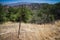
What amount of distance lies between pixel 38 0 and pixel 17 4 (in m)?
0.27

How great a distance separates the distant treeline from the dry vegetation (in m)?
0.06

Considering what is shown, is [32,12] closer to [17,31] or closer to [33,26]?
[33,26]

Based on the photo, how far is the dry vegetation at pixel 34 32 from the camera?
1.73 m

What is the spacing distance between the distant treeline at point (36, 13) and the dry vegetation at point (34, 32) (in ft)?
0.21

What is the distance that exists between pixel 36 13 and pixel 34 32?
239 mm

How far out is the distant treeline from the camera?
1758mm

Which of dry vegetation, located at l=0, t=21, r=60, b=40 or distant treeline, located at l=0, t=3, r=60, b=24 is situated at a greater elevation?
distant treeline, located at l=0, t=3, r=60, b=24

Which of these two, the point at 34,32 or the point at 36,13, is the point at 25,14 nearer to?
the point at 36,13

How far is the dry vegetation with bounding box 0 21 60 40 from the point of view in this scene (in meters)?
1.73

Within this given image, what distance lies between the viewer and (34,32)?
1.75 metres

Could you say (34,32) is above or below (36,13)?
below

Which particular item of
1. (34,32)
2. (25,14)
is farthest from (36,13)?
(34,32)

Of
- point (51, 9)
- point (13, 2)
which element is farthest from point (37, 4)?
point (13, 2)

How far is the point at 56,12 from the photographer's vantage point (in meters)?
1.77
